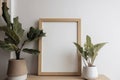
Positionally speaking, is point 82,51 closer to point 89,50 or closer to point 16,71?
point 89,50

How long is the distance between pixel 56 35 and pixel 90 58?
0.40 meters

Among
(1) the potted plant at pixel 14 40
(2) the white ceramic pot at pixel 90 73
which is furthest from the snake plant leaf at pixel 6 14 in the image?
(2) the white ceramic pot at pixel 90 73

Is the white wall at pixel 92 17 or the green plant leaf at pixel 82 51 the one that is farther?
the white wall at pixel 92 17

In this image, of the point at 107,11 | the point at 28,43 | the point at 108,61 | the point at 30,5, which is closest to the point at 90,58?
the point at 108,61

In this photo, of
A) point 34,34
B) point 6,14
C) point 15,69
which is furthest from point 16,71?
point 6,14

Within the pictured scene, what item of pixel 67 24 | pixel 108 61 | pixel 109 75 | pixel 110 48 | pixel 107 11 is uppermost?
pixel 107 11

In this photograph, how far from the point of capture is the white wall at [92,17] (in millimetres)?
1772

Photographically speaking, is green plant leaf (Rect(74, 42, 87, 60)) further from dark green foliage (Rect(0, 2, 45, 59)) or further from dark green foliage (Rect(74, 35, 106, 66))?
dark green foliage (Rect(0, 2, 45, 59))

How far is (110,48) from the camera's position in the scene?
1.78m

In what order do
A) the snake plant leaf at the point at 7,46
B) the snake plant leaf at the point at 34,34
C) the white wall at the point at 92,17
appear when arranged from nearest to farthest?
the snake plant leaf at the point at 7,46, the snake plant leaf at the point at 34,34, the white wall at the point at 92,17

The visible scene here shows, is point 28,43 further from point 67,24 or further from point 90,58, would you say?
point 90,58

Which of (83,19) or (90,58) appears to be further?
(83,19)

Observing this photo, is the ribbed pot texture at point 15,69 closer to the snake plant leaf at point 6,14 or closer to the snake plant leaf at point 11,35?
the snake plant leaf at point 11,35

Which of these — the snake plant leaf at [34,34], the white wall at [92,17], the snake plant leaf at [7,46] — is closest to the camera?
the snake plant leaf at [7,46]
